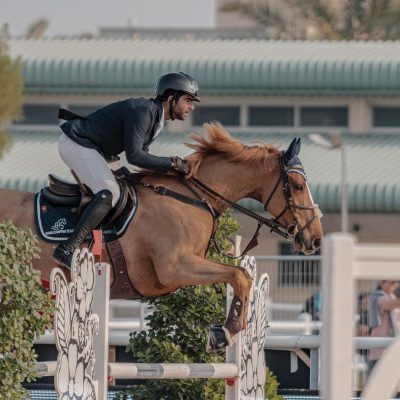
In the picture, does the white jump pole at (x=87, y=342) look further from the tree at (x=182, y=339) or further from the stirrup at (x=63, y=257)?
the stirrup at (x=63, y=257)

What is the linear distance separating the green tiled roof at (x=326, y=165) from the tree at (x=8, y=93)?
1474 mm

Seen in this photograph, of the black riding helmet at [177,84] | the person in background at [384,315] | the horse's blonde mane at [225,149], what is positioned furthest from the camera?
the person in background at [384,315]

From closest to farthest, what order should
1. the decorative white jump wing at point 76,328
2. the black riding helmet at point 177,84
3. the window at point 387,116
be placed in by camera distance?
1. the decorative white jump wing at point 76,328
2. the black riding helmet at point 177,84
3. the window at point 387,116

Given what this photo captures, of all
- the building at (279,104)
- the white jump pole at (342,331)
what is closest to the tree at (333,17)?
the building at (279,104)

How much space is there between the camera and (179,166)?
7.44 meters

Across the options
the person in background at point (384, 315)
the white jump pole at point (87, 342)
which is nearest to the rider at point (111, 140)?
the white jump pole at point (87, 342)

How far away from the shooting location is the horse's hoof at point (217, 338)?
679 centimetres

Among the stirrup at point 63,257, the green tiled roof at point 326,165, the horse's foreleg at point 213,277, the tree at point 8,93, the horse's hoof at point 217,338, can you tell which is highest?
the tree at point 8,93

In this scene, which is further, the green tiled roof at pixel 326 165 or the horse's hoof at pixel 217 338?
the green tiled roof at pixel 326 165

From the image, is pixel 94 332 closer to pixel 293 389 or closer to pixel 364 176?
pixel 293 389

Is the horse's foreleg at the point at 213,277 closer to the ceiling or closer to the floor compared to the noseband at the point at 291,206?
closer to the floor

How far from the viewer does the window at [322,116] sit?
27.6m

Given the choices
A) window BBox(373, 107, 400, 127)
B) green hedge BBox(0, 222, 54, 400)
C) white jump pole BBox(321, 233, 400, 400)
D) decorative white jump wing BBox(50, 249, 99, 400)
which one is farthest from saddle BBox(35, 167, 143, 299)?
window BBox(373, 107, 400, 127)

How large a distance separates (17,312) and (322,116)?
22850 mm
